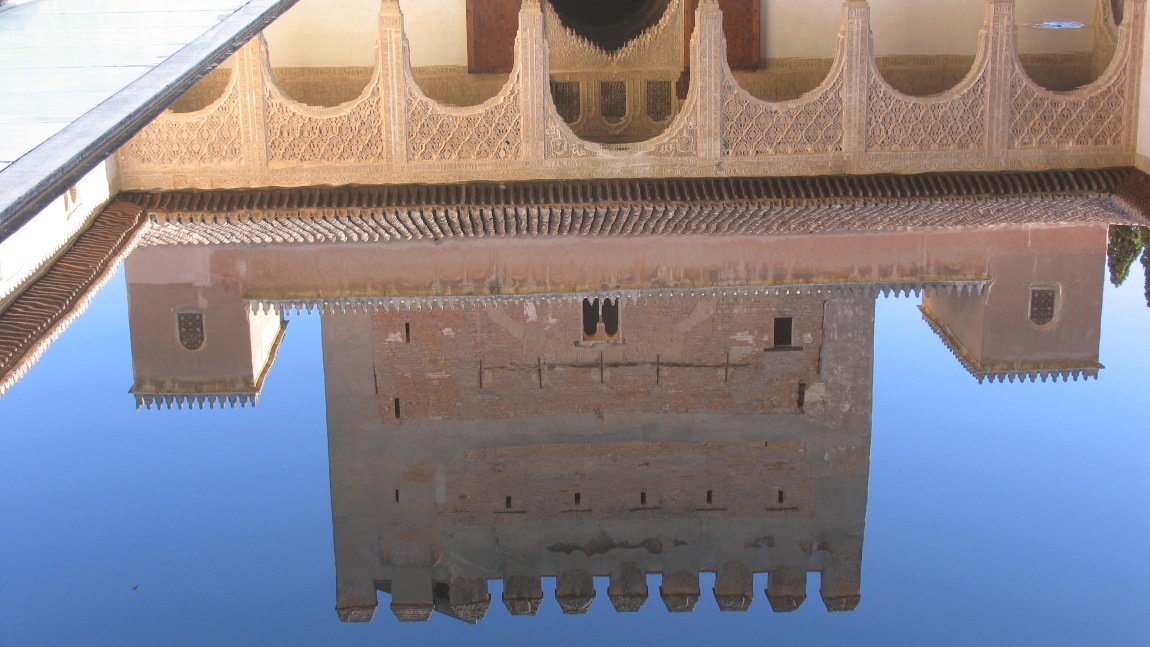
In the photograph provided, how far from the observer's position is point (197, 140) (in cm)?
705

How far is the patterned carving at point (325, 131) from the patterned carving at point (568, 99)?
1361 mm

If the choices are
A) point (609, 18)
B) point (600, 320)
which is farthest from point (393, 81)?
point (609, 18)

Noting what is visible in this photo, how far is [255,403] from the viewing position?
18.9 ft

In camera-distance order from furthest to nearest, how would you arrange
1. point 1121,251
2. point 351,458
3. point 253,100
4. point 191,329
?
point 253,100 → point 1121,251 → point 191,329 → point 351,458

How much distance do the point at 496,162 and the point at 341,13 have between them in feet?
4.91

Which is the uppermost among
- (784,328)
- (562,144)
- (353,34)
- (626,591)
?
(353,34)

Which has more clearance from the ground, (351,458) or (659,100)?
(659,100)

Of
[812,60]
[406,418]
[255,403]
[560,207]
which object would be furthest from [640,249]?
[812,60]

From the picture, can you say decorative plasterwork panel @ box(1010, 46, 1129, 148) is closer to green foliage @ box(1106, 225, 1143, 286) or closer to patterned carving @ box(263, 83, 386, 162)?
green foliage @ box(1106, 225, 1143, 286)

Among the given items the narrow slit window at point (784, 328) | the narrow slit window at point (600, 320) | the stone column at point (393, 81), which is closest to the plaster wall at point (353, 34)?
the stone column at point (393, 81)

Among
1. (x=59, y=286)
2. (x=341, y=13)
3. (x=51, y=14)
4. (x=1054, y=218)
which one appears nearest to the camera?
(x=59, y=286)

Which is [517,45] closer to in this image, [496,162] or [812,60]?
[496,162]

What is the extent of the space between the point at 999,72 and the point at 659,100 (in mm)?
1822

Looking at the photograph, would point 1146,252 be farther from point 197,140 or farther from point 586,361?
point 197,140
